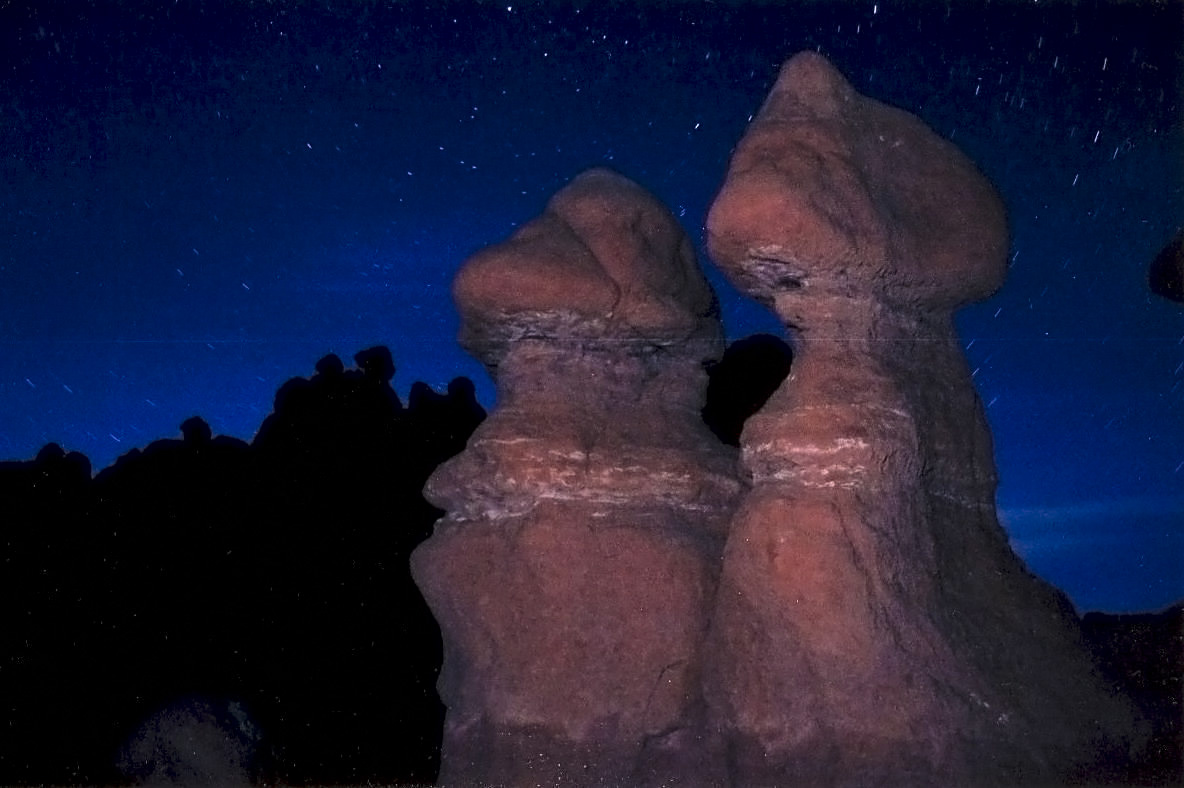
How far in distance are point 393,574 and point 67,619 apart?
7.28 meters

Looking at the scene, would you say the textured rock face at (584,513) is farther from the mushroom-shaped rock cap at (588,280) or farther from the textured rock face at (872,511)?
the textured rock face at (872,511)

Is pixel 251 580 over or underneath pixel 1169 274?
underneath

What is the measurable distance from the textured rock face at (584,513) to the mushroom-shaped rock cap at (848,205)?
4.20 feet

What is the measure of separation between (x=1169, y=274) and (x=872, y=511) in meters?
7.74

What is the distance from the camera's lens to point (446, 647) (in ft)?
27.5

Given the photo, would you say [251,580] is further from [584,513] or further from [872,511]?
[872,511]

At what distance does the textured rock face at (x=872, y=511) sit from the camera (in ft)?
21.7

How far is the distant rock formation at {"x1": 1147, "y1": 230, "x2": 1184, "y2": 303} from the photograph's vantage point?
12.5m

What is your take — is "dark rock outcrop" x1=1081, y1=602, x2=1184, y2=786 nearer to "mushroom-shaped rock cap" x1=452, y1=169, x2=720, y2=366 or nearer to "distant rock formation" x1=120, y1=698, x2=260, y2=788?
"mushroom-shaped rock cap" x1=452, y1=169, x2=720, y2=366

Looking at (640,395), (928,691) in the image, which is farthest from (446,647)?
(928,691)

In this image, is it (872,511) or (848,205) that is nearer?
(872,511)

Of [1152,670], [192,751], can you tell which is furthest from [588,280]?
[192,751]

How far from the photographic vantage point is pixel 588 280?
822 centimetres

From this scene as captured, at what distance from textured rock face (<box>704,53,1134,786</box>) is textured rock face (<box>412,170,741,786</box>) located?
0.52 metres
